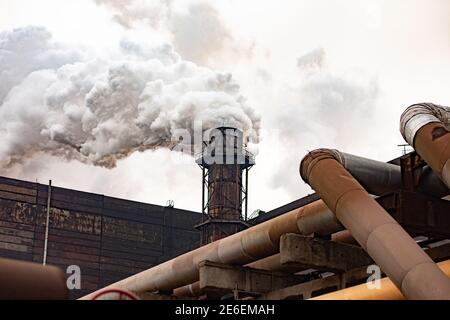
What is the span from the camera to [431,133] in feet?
46.0

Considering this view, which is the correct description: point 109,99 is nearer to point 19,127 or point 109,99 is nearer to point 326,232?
point 19,127

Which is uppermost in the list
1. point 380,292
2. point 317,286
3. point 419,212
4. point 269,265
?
point 269,265

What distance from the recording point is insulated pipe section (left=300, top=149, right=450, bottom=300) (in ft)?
38.3

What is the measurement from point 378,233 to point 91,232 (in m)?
35.0

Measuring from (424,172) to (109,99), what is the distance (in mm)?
23043


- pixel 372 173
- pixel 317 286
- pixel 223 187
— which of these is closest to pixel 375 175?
pixel 372 173

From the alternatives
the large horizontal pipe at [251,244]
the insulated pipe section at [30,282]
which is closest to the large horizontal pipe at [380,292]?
the large horizontal pipe at [251,244]

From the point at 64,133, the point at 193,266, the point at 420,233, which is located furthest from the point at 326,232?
the point at 64,133

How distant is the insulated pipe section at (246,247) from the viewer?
54.5ft

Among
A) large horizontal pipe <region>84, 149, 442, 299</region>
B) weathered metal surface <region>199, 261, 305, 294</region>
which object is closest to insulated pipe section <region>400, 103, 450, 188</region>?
large horizontal pipe <region>84, 149, 442, 299</region>

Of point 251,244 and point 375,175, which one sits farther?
point 251,244

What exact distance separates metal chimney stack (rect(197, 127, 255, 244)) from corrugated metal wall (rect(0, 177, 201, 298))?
9.84 m

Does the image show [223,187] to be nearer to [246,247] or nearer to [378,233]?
[246,247]

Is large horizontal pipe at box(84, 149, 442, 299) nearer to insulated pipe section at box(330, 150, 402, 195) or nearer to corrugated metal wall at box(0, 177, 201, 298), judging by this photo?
insulated pipe section at box(330, 150, 402, 195)
